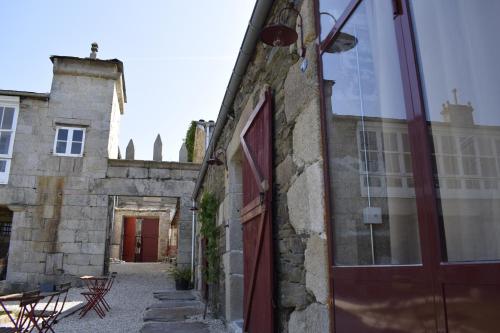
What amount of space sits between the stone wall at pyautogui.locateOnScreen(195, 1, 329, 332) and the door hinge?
0.69 metres

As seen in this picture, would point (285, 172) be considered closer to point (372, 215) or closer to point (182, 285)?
point (372, 215)

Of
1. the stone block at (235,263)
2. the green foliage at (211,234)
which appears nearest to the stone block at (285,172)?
the stone block at (235,263)

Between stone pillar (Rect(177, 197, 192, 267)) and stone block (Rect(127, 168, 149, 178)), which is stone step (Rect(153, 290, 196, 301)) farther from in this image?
stone block (Rect(127, 168, 149, 178))

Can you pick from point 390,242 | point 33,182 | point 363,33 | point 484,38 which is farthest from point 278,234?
point 33,182

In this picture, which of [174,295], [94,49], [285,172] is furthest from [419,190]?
[94,49]

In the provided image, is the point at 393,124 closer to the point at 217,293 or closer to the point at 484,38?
the point at 484,38

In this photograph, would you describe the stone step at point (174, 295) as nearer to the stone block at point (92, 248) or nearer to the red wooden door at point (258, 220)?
the stone block at point (92, 248)

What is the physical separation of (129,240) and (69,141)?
35.6 feet

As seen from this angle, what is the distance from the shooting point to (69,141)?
11008 mm

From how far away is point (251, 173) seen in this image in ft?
12.2

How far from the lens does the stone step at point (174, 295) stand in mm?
8430

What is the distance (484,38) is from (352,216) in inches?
37.7

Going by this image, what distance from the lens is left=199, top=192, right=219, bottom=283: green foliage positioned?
595 cm

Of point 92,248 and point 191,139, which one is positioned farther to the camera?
point 191,139
